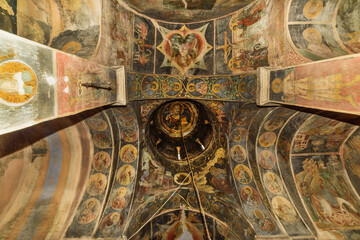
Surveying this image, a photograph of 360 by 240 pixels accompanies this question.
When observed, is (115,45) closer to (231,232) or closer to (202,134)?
(202,134)

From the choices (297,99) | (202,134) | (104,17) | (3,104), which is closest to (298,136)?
(297,99)

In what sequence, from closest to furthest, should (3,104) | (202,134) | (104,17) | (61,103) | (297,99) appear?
(3,104) → (61,103) → (297,99) → (104,17) → (202,134)

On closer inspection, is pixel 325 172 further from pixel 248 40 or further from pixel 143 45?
pixel 143 45

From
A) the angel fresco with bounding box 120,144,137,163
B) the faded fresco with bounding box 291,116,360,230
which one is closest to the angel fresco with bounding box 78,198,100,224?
the angel fresco with bounding box 120,144,137,163

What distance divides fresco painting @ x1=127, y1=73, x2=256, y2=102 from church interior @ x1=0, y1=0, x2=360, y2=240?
42 mm

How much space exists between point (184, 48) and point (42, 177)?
7.17 meters

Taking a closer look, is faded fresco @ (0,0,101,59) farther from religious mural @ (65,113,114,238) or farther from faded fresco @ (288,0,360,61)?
faded fresco @ (288,0,360,61)

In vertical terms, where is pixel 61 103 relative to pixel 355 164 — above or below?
above

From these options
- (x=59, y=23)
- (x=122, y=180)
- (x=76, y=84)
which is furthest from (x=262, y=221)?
(x=59, y=23)

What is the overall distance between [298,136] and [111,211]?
748 centimetres

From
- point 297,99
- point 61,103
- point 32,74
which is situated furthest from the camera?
point 297,99

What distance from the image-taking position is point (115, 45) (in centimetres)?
636

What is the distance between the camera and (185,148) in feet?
24.3

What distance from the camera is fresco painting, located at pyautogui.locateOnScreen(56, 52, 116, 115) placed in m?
3.27
